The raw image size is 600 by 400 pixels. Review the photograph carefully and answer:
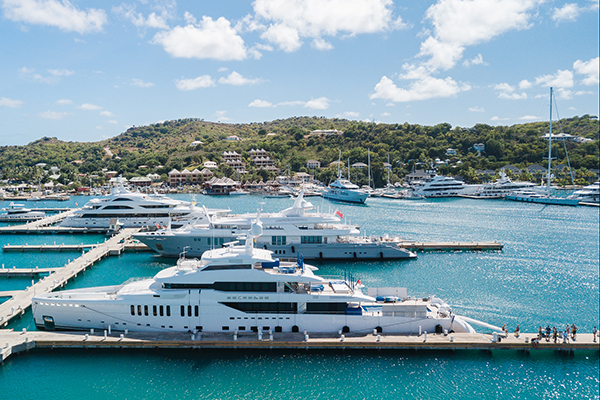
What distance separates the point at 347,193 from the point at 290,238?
58.8m

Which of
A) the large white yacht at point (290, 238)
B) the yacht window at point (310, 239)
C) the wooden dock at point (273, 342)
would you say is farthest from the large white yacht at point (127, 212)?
the wooden dock at point (273, 342)

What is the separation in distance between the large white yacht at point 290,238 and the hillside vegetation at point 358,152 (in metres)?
91.6

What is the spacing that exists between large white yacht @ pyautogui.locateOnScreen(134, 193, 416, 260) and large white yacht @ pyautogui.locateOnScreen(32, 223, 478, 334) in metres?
15.5

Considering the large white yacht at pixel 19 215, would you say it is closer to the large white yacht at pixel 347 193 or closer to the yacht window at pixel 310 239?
the yacht window at pixel 310 239

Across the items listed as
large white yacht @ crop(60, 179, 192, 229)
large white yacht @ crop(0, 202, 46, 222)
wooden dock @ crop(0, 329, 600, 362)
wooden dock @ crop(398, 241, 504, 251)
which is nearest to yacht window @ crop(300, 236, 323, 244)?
wooden dock @ crop(398, 241, 504, 251)

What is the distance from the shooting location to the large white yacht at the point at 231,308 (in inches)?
833

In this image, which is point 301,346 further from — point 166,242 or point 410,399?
point 166,242

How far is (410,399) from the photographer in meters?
17.8

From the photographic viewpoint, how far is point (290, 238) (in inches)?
1487

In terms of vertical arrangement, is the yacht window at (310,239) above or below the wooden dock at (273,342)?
above

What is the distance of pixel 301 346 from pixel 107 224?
45.0 meters

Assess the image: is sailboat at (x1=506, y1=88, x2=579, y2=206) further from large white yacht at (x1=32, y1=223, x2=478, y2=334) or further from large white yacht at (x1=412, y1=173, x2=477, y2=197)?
large white yacht at (x1=32, y1=223, x2=478, y2=334)

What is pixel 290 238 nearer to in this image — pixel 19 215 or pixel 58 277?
pixel 58 277

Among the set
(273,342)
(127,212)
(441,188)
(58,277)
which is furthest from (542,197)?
(58,277)
